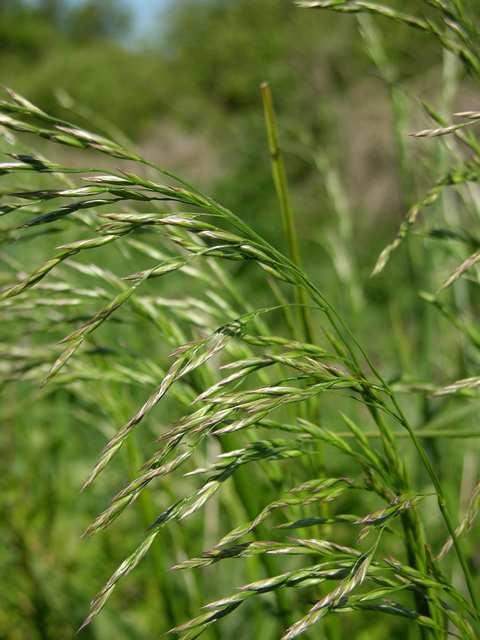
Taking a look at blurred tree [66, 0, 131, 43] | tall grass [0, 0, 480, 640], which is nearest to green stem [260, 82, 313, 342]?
tall grass [0, 0, 480, 640]

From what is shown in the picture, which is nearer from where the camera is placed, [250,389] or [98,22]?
[250,389]

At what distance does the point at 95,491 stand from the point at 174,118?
876 centimetres

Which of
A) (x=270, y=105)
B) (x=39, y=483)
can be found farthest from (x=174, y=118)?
(x=270, y=105)

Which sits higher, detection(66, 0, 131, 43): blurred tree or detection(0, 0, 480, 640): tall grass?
detection(66, 0, 131, 43): blurred tree

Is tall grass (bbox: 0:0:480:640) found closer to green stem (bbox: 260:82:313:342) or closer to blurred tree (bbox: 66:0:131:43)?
green stem (bbox: 260:82:313:342)

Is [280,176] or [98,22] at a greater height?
[98,22]

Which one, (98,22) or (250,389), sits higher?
(98,22)

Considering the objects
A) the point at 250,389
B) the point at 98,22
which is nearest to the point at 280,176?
the point at 250,389

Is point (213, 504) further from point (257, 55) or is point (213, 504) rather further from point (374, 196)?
point (257, 55)

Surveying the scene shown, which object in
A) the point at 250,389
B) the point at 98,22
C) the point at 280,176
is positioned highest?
the point at 98,22

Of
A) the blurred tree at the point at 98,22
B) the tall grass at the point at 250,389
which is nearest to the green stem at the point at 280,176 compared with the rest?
the tall grass at the point at 250,389

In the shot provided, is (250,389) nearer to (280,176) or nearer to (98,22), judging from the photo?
A: (280,176)

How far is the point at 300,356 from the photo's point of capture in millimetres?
579

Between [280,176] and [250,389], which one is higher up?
[280,176]
